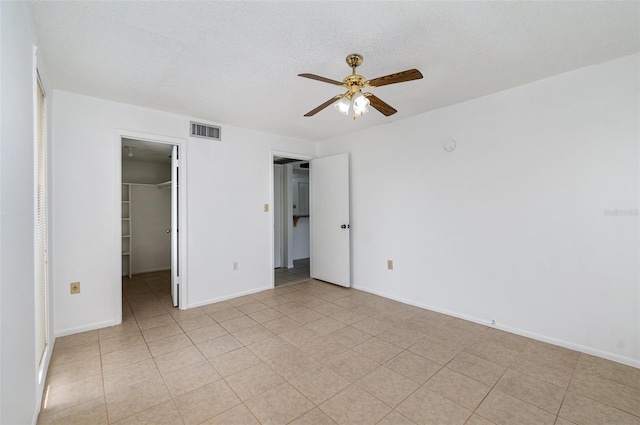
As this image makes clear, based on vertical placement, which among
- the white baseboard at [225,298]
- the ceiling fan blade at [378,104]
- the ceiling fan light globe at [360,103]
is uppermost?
the ceiling fan blade at [378,104]

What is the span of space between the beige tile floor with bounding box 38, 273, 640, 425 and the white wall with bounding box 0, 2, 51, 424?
1.89 feet

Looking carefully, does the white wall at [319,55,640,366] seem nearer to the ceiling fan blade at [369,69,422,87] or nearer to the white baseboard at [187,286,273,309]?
the ceiling fan blade at [369,69,422,87]

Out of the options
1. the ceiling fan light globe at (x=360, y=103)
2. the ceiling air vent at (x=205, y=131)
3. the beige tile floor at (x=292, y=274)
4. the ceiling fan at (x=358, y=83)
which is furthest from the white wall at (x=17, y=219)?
the beige tile floor at (x=292, y=274)

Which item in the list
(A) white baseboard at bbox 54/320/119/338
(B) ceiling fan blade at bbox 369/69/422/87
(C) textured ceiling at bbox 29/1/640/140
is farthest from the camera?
(A) white baseboard at bbox 54/320/119/338

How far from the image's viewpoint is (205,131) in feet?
12.0

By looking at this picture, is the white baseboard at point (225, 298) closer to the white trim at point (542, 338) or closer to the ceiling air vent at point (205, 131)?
the white trim at point (542, 338)

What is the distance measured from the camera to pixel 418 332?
9.25 ft

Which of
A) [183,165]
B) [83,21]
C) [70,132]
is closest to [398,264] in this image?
[183,165]

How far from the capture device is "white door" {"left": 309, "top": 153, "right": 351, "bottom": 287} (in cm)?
432

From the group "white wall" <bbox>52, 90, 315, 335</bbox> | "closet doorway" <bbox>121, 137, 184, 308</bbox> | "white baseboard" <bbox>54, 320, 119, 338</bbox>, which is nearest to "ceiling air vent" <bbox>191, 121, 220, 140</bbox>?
"white wall" <bbox>52, 90, 315, 335</bbox>

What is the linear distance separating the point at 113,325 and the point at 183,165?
1.92 m

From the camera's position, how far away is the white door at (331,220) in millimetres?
4320

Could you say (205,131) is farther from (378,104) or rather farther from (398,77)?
(398,77)

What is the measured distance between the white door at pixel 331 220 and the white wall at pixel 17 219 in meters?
3.39
